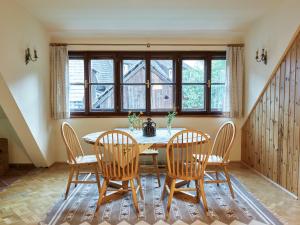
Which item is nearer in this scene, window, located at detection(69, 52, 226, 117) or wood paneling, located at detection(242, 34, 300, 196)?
wood paneling, located at detection(242, 34, 300, 196)

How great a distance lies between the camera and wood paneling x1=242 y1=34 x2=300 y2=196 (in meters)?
3.34

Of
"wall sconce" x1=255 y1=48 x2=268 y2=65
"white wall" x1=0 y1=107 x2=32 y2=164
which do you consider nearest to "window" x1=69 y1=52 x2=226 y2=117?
"wall sconce" x1=255 y1=48 x2=268 y2=65

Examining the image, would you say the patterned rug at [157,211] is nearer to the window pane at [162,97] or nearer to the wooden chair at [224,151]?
the wooden chair at [224,151]

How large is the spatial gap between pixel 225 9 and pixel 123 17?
1.43 metres

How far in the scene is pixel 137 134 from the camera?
3.82 m

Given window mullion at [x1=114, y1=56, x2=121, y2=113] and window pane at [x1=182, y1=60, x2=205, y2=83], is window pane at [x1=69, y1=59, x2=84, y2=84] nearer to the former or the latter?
window mullion at [x1=114, y1=56, x2=121, y2=113]

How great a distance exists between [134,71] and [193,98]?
1176 mm

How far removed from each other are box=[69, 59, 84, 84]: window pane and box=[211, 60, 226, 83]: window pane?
2.35 m

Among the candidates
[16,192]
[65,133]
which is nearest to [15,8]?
[65,133]

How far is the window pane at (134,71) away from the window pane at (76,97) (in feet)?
2.63

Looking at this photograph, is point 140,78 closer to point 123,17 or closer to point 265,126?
point 123,17

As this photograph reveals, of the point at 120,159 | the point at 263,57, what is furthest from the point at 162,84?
the point at 120,159

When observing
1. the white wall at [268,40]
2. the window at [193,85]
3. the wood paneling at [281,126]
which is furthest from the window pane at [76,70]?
the wood paneling at [281,126]

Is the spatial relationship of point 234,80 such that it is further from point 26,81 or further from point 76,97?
point 26,81
